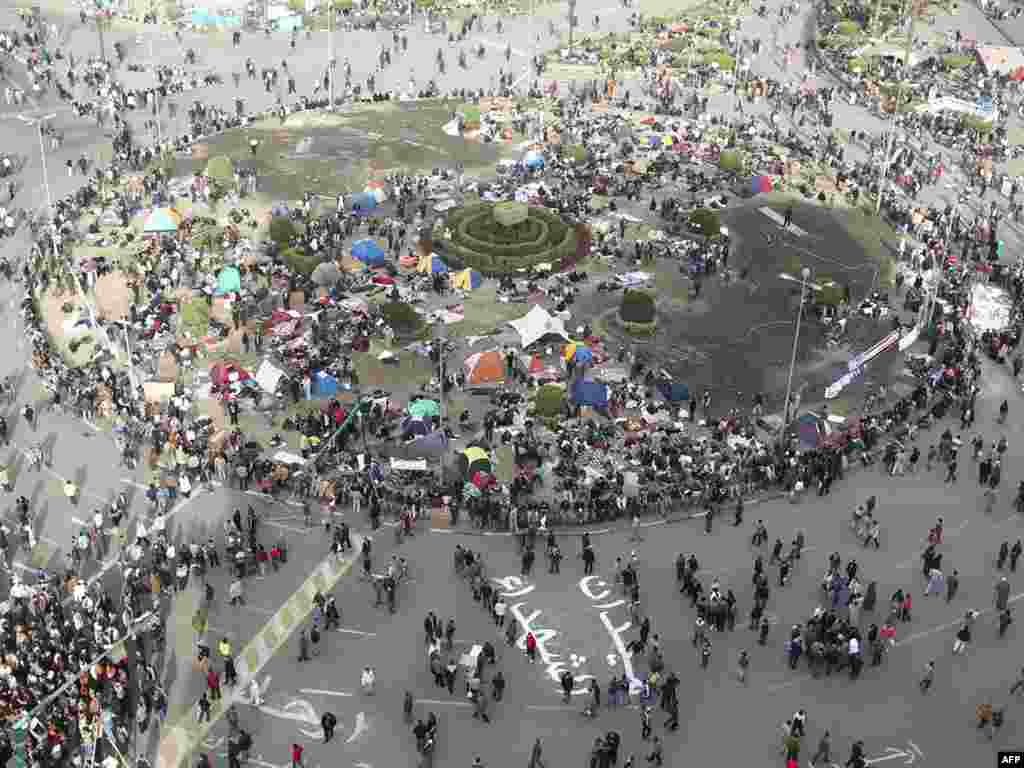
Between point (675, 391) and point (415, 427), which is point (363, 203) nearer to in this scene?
point (415, 427)

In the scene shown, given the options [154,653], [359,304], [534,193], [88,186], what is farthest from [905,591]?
[88,186]

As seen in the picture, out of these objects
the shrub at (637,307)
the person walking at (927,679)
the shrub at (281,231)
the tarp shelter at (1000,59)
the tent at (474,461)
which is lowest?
the person walking at (927,679)

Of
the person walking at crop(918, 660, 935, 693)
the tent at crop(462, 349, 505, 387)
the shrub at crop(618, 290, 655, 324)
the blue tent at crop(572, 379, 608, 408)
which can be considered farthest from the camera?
the shrub at crop(618, 290, 655, 324)

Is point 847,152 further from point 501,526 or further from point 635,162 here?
point 501,526

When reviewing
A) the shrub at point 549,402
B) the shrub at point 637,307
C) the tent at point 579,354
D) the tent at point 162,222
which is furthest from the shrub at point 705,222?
the tent at point 162,222

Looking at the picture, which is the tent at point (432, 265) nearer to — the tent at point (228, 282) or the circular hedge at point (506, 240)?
the circular hedge at point (506, 240)

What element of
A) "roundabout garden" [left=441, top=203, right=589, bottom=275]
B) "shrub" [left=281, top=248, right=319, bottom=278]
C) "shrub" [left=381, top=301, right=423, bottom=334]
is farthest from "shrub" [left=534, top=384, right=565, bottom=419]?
"shrub" [left=281, top=248, right=319, bottom=278]

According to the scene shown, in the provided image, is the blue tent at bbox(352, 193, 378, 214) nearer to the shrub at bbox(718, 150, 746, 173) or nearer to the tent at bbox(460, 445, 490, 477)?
the shrub at bbox(718, 150, 746, 173)
